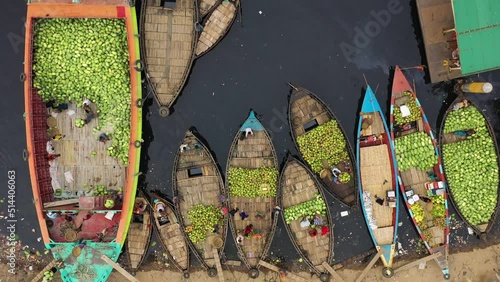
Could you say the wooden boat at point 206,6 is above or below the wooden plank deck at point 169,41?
above

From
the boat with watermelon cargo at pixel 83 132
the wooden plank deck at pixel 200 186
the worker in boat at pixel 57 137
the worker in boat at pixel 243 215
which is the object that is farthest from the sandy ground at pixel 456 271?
the worker in boat at pixel 57 137

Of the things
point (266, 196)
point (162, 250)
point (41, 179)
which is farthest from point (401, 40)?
point (41, 179)

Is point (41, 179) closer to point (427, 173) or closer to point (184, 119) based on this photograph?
point (184, 119)

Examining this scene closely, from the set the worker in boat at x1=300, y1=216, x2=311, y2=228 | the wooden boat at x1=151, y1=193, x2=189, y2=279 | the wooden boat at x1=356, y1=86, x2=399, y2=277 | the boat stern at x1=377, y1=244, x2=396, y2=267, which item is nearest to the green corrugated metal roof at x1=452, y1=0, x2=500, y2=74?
the wooden boat at x1=356, y1=86, x2=399, y2=277

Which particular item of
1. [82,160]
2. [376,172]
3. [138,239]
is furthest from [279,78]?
[138,239]

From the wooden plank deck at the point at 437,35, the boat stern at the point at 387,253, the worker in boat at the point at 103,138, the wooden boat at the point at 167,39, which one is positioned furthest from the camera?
the boat stern at the point at 387,253

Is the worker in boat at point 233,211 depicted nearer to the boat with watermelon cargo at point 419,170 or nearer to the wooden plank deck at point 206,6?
the boat with watermelon cargo at point 419,170
